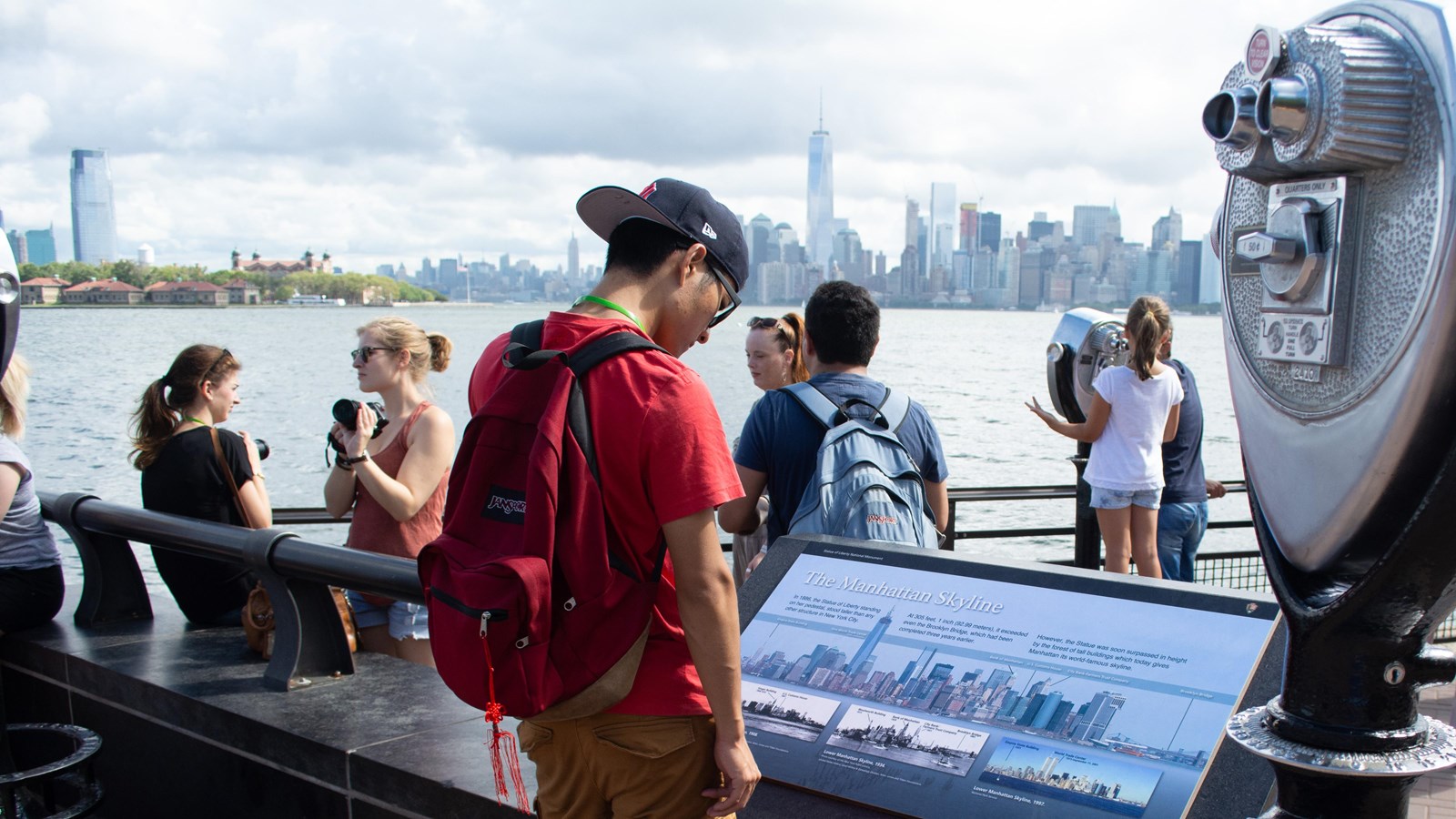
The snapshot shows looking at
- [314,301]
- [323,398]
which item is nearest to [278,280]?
[314,301]

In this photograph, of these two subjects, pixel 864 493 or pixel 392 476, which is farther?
pixel 392 476

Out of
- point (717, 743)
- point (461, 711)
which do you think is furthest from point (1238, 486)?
point (717, 743)

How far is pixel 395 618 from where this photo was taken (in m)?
4.76

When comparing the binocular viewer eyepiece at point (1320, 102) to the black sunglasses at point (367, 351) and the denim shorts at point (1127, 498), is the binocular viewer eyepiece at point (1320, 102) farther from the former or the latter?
the denim shorts at point (1127, 498)

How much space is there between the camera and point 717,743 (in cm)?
225

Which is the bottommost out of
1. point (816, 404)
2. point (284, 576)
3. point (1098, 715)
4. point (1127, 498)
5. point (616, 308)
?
point (1127, 498)

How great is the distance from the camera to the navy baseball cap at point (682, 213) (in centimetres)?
231

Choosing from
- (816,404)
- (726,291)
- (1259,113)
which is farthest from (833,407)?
(1259,113)

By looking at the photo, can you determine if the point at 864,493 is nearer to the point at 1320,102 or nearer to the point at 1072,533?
the point at 1320,102

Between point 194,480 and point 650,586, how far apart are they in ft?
11.2

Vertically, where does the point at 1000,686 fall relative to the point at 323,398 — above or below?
above

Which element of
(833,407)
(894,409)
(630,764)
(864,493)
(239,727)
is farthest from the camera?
(894,409)

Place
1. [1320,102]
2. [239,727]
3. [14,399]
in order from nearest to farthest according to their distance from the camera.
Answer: [1320,102]
[239,727]
[14,399]

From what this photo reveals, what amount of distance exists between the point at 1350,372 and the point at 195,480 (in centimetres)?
458
